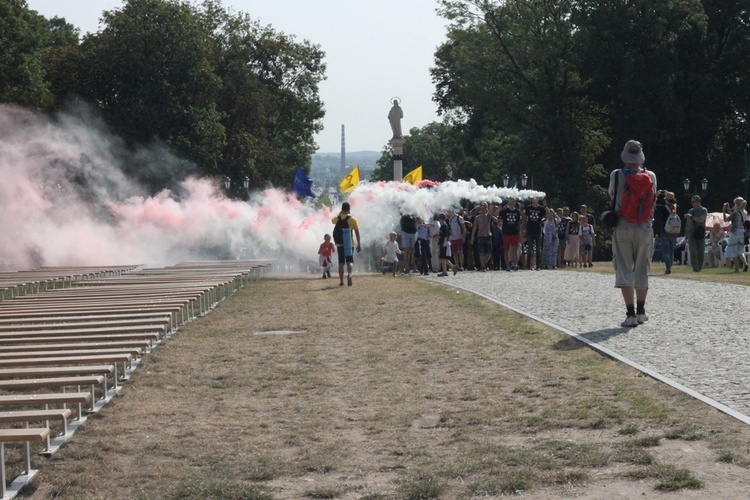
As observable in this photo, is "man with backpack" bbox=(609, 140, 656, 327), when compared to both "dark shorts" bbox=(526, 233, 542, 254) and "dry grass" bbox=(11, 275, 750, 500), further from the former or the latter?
"dark shorts" bbox=(526, 233, 542, 254)

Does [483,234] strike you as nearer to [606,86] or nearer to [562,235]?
[562,235]

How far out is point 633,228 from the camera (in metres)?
15.0

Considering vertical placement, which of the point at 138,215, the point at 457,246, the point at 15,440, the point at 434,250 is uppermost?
the point at 138,215

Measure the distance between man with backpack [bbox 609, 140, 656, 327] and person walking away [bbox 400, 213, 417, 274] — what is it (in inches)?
711

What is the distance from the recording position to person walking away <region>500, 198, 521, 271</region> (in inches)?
1243

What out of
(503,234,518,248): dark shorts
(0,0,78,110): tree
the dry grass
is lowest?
the dry grass

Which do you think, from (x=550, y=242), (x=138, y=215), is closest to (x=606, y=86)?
(x=138, y=215)

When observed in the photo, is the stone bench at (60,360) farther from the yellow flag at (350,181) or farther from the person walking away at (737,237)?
the yellow flag at (350,181)

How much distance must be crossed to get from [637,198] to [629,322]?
1.55m

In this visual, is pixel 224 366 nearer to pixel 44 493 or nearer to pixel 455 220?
pixel 44 493

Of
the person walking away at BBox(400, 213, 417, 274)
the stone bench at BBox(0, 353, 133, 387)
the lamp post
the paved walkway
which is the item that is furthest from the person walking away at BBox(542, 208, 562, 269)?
the lamp post

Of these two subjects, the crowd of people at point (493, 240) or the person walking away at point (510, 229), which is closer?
the person walking away at point (510, 229)

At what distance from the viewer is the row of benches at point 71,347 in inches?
333

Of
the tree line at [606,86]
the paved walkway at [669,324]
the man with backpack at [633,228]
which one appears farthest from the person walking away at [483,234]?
the tree line at [606,86]
